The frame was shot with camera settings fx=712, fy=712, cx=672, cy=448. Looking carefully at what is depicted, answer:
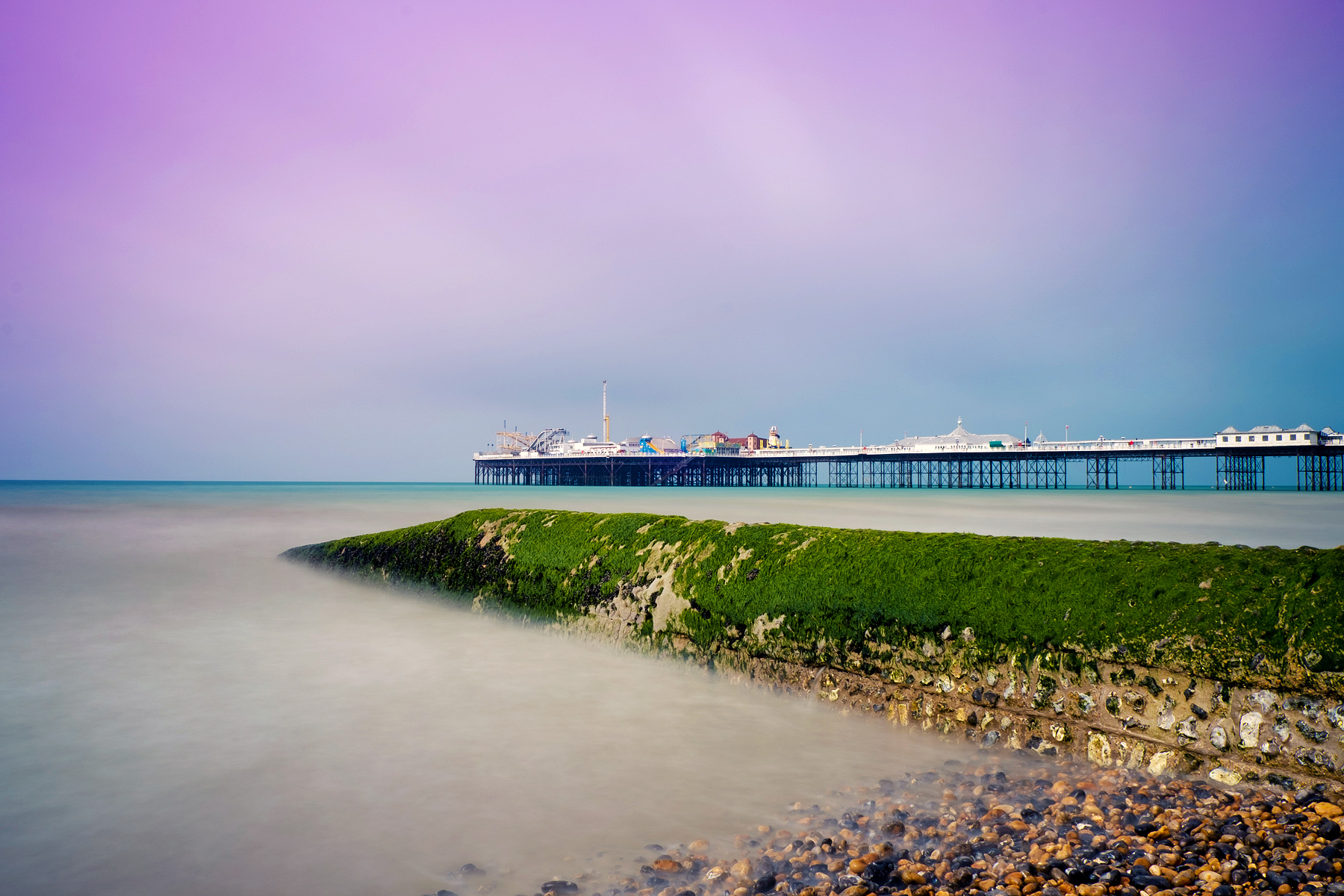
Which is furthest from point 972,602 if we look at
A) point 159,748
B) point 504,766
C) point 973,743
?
point 159,748

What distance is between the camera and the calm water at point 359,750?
3275mm

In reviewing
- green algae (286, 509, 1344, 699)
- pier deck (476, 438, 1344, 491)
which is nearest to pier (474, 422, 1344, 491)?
pier deck (476, 438, 1344, 491)

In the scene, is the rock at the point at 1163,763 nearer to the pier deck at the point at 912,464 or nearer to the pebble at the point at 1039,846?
the pebble at the point at 1039,846

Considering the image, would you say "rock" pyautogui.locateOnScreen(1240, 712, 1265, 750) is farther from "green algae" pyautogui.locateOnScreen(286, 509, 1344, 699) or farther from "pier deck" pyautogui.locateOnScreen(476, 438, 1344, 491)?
"pier deck" pyautogui.locateOnScreen(476, 438, 1344, 491)

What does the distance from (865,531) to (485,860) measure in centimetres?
402

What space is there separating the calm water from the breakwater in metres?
0.40

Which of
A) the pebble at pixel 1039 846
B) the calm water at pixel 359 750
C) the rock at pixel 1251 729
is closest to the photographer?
the pebble at pixel 1039 846

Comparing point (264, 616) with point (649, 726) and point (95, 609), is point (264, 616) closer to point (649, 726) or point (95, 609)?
point (95, 609)

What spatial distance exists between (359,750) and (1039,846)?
12.5 ft

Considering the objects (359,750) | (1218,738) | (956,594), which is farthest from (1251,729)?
(359,750)

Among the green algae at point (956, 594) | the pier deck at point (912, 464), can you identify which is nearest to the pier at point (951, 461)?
the pier deck at point (912, 464)

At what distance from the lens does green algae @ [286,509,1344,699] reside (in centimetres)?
365

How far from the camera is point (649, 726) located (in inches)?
192

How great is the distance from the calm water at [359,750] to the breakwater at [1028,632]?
0.40 m
